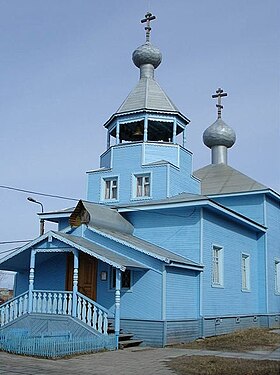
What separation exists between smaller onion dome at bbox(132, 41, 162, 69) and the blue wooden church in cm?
4

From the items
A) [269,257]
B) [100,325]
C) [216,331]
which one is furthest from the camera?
[269,257]

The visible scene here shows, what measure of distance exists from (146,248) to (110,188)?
5.03 m

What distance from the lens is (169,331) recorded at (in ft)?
48.0

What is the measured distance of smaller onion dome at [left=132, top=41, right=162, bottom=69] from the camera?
71.3ft

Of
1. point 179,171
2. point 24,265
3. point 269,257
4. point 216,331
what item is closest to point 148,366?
point 216,331

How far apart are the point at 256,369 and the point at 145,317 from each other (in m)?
5.54

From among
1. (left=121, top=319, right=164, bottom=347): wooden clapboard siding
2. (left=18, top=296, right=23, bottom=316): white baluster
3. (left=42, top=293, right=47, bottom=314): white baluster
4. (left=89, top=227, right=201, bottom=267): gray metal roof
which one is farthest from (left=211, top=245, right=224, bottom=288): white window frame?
(left=18, top=296, right=23, bottom=316): white baluster

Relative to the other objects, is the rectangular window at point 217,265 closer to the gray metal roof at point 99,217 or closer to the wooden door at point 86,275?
the gray metal roof at point 99,217

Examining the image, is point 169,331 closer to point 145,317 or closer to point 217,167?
point 145,317

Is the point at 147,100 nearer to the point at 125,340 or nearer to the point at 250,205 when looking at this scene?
the point at 250,205

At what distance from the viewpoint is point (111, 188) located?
1986 cm

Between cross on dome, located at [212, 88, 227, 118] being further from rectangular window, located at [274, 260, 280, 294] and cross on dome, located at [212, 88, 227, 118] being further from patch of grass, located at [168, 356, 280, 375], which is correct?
patch of grass, located at [168, 356, 280, 375]

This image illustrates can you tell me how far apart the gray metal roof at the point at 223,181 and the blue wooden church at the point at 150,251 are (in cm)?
9

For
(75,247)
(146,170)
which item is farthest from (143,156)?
(75,247)
